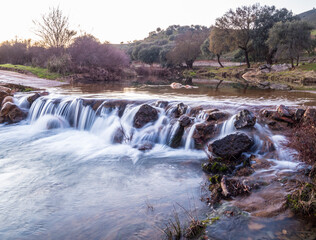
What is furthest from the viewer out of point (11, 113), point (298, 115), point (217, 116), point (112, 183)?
point (11, 113)

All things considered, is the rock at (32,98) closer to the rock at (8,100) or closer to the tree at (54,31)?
the rock at (8,100)

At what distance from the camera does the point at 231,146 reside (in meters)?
6.94

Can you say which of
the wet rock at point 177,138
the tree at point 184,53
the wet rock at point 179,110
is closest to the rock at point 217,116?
the wet rock at point 177,138

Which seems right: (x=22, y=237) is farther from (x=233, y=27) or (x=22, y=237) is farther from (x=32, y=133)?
(x=233, y=27)

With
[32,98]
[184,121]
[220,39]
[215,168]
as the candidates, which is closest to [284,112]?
[184,121]

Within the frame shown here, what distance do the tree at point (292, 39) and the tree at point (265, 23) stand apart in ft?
22.1

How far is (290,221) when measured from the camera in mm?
4215

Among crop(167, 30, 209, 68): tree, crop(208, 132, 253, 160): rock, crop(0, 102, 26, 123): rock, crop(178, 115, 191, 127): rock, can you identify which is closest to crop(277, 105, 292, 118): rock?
crop(208, 132, 253, 160): rock

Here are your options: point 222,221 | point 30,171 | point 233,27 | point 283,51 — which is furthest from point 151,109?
point 233,27

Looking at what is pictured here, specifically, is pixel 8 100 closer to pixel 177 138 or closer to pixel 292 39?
pixel 177 138

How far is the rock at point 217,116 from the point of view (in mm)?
9200

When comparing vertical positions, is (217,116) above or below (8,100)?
below

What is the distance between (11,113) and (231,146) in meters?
11.6

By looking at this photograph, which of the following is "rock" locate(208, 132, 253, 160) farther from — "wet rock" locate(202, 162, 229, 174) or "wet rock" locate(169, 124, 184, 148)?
"wet rock" locate(169, 124, 184, 148)
